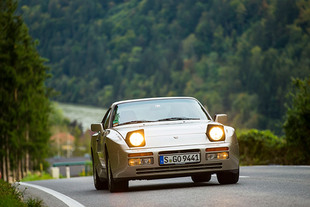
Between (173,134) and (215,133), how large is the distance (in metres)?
0.64

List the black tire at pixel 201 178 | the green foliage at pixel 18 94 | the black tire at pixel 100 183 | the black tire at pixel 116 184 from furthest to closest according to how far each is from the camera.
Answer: the green foliage at pixel 18 94 → the black tire at pixel 100 183 → the black tire at pixel 201 178 → the black tire at pixel 116 184

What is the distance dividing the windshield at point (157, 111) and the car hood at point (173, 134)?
70cm

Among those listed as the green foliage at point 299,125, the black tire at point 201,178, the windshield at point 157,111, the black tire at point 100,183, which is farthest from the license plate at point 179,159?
the green foliage at point 299,125

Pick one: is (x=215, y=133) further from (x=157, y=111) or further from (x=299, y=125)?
(x=299, y=125)

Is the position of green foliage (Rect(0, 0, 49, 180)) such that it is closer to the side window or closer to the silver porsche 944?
the side window

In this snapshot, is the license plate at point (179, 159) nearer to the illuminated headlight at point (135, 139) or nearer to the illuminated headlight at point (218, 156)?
the illuminated headlight at point (218, 156)

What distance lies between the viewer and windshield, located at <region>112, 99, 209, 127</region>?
11.4 metres

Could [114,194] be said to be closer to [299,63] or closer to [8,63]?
[8,63]

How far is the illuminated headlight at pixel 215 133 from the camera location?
1034cm

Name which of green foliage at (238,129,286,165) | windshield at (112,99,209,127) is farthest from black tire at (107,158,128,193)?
green foliage at (238,129,286,165)

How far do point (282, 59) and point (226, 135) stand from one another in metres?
138

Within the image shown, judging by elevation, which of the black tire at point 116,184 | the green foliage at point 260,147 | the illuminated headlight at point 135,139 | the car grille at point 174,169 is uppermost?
the illuminated headlight at point 135,139

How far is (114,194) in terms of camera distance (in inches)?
414

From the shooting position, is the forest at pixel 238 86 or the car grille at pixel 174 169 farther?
the forest at pixel 238 86
